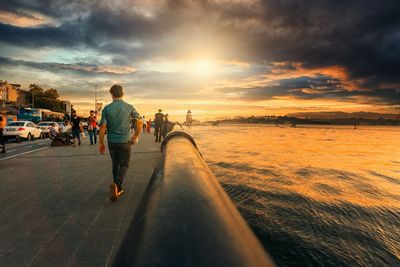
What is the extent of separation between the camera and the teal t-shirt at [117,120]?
5172mm

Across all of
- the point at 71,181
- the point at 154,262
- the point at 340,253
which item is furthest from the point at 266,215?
the point at 154,262

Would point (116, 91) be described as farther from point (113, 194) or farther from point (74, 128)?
point (74, 128)

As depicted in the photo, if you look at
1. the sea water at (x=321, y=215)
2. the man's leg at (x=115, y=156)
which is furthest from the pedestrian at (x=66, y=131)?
the man's leg at (x=115, y=156)

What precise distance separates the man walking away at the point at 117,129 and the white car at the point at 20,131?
21153 mm

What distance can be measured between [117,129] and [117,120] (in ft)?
0.58

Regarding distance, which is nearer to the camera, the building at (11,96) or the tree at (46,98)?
the building at (11,96)

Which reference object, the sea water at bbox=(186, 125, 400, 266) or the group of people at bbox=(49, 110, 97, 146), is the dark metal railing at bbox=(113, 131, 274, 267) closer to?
the sea water at bbox=(186, 125, 400, 266)

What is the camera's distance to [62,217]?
4.43 m

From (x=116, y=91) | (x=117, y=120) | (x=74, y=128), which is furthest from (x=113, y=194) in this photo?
(x=74, y=128)

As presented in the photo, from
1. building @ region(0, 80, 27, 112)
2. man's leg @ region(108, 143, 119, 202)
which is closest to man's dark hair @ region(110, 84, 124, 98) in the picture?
man's leg @ region(108, 143, 119, 202)

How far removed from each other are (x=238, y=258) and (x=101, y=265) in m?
2.28

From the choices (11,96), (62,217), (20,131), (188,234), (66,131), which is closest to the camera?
(188,234)

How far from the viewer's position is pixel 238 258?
1227 mm

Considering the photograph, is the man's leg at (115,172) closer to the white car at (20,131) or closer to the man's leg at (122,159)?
the man's leg at (122,159)
